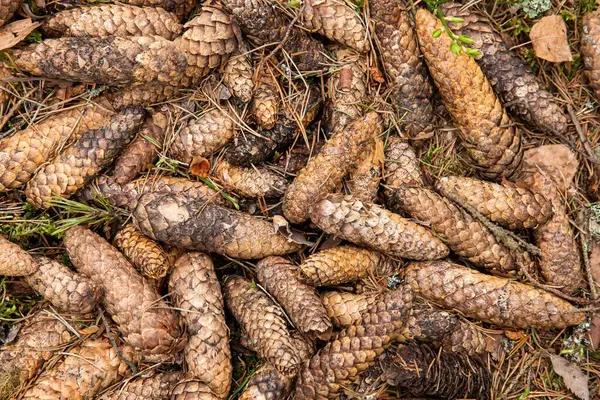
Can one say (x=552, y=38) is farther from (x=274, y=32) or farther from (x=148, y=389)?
(x=148, y=389)

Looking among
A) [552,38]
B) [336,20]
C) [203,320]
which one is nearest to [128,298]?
[203,320]

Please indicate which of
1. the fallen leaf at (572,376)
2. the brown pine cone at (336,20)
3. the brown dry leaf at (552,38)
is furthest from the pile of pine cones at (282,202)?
the fallen leaf at (572,376)

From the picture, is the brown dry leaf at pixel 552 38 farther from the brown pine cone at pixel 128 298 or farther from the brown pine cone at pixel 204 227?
the brown pine cone at pixel 128 298

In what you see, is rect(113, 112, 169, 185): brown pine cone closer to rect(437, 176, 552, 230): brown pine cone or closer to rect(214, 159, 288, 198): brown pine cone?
rect(214, 159, 288, 198): brown pine cone

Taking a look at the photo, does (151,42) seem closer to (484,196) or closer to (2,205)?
(2,205)

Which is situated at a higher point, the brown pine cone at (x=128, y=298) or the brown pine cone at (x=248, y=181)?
the brown pine cone at (x=248, y=181)

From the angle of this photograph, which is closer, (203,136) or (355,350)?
(355,350)
